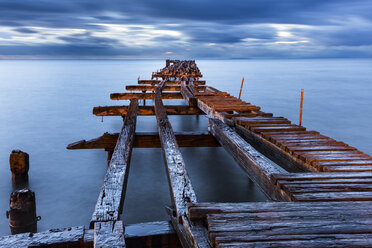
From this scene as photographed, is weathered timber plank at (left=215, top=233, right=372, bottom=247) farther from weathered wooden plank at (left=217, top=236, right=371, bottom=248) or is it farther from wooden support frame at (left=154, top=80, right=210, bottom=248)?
wooden support frame at (left=154, top=80, right=210, bottom=248)

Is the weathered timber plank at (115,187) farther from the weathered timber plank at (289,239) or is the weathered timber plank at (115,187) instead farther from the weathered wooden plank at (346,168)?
the weathered wooden plank at (346,168)

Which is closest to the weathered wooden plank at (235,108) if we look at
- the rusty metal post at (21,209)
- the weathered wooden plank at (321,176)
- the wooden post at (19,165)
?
the weathered wooden plank at (321,176)

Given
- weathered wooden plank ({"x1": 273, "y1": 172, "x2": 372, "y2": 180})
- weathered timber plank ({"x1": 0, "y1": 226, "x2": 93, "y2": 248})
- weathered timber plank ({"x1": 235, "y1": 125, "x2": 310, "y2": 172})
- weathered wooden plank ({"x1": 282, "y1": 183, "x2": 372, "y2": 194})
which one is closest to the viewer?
weathered timber plank ({"x1": 0, "y1": 226, "x2": 93, "y2": 248})

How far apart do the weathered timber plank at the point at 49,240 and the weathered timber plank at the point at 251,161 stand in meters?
1.78

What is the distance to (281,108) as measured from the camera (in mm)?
23438

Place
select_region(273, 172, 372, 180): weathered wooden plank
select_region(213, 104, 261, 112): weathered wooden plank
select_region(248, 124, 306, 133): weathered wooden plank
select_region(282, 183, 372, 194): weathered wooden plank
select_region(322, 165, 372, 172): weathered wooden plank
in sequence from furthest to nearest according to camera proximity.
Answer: select_region(213, 104, 261, 112): weathered wooden plank < select_region(248, 124, 306, 133): weathered wooden plank < select_region(322, 165, 372, 172): weathered wooden plank < select_region(273, 172, 372, 180): weathered wooden plank < select_region(282, 183, 372, 194): weathered wooden plank

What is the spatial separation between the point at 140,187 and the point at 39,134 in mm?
8620

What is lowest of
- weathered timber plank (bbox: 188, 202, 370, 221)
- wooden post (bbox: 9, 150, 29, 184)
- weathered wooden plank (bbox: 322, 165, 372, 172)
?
wooden post (bbox: 9, 150, 29, 184)

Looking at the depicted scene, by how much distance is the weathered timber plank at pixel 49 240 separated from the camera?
2.31m

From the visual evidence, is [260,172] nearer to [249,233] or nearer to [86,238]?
[249,233]

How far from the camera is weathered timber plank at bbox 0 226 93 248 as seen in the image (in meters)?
2.31

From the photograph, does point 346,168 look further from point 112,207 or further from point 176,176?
point 112,207

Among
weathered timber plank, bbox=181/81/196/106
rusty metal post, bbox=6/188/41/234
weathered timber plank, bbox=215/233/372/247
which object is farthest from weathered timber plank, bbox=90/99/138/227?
weathered timber plank, bbox=181/81/196/106

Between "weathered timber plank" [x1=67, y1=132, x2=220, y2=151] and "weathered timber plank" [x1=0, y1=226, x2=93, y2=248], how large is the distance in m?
3.23
